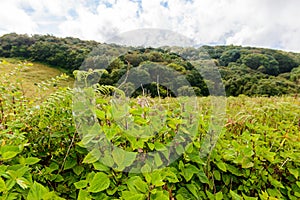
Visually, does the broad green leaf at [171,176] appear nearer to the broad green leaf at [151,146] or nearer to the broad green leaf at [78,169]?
the broad green leaf at [151,146]

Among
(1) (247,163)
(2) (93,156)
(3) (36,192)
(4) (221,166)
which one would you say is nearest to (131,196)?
(2) (93,156)

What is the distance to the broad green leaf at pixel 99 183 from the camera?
1.02 metres

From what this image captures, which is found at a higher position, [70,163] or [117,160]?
[117,160]

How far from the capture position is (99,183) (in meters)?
1.04

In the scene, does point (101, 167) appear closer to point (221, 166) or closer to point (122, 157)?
point (122, 157)

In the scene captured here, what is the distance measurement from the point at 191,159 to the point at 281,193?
81 cm

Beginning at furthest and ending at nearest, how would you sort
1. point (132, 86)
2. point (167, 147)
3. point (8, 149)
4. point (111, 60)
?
point (111, 60), point (132, 86), point (167, 147), point (8, 149)

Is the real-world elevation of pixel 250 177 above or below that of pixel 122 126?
below

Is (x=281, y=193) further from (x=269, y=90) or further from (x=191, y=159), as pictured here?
(x=269, y=90)

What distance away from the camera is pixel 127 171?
3.69 feet

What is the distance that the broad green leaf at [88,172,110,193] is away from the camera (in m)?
1.02

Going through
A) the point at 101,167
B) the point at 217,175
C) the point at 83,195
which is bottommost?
the point at 217,175

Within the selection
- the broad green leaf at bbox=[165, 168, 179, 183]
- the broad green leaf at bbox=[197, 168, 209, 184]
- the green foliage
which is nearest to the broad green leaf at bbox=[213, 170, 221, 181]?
the green foliage

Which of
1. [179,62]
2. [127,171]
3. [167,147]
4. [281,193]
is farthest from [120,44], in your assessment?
[281,193]
